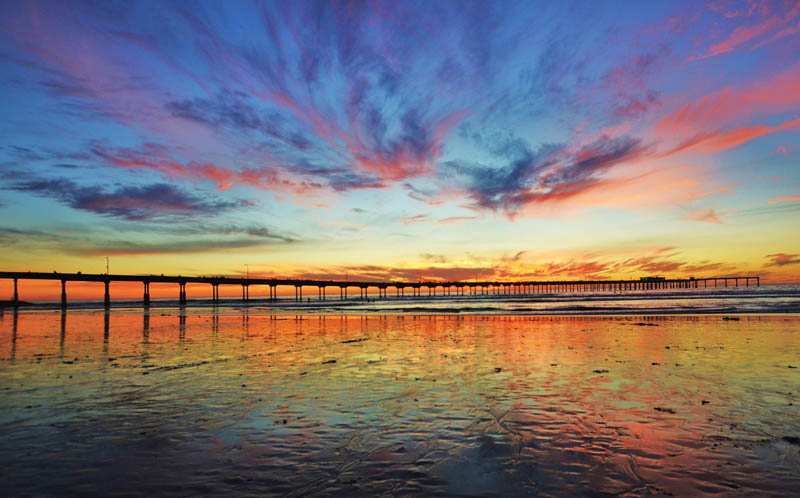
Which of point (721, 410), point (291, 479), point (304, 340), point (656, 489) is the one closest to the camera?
point (656, 489)

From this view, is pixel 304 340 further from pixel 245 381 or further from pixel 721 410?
pixel 721 410

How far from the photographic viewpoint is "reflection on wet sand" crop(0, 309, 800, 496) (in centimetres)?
596

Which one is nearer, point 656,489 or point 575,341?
point 656,489

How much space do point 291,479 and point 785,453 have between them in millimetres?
6757

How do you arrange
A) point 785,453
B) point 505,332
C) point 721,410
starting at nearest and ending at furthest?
1. point 785,453
2. point 721,410
3. point 505,332

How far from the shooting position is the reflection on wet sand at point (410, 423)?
5.96 m

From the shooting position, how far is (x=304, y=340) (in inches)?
947

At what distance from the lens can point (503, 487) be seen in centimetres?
564

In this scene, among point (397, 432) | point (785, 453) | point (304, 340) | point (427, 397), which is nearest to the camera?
point (785, 453)

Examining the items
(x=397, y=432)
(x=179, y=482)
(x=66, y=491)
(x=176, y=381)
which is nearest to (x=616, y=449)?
(x=397, y=432)

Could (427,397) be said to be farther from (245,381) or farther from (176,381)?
(176,381)

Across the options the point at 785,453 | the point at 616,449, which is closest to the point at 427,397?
the point at 616,449

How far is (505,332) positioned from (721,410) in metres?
17.1

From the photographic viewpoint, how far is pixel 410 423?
8.45m
